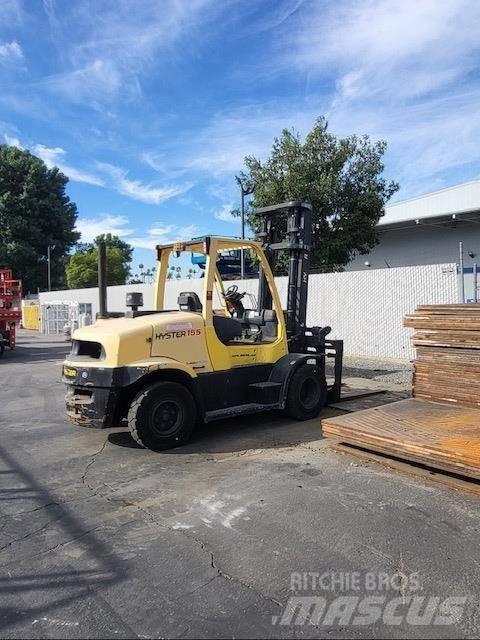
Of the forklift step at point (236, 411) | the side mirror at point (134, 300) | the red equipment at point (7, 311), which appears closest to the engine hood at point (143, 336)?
Answer: the side mirror at point (134, 300)

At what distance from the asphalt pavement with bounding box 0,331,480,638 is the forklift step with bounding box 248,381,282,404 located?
905mm

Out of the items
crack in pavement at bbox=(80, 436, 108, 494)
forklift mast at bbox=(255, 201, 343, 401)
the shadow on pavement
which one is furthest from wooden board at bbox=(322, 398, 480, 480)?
the shadow on pavement

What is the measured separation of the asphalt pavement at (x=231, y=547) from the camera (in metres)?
2.91

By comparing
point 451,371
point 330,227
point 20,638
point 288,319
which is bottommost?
point 20,638

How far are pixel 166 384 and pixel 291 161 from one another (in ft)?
45.3

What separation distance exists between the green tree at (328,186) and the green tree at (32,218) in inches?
1335

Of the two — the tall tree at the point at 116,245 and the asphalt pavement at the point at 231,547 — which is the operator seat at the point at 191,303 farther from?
the tall tree at the point at 116,245

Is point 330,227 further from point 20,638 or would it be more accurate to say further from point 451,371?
point 20,638

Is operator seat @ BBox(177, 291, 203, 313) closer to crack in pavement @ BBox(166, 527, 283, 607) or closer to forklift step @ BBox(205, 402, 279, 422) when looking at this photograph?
forklift step @ BBox(205, 402, 279, 422)

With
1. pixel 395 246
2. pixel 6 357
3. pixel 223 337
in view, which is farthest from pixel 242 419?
pixel 395 246

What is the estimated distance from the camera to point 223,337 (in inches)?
276

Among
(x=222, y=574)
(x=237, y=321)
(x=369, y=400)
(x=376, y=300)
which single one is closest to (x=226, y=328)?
(x=237, y=321)

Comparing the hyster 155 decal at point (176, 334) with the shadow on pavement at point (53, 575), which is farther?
the hyster 155 decal at point (176, 334)

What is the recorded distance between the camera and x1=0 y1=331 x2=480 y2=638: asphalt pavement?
2912 millimetres
